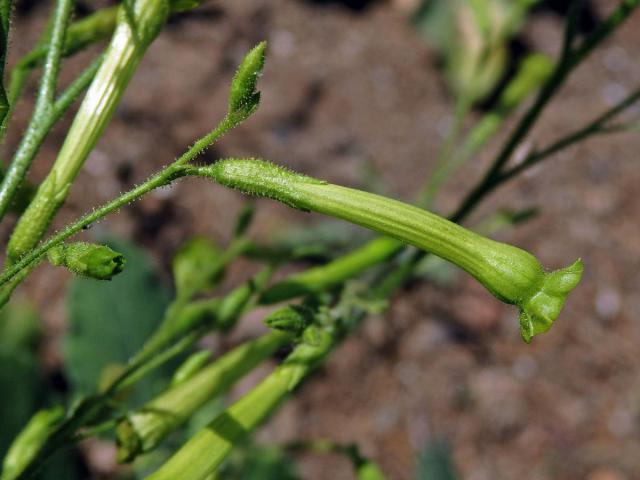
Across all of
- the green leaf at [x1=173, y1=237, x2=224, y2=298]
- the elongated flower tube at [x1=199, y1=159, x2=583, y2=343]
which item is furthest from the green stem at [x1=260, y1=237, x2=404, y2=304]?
the elongated flower tube at [x1=199, y1=159, x2=583, y2=343]

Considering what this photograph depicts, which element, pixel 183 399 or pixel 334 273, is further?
pixel 334 273

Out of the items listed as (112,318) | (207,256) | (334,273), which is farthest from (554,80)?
(112,318)

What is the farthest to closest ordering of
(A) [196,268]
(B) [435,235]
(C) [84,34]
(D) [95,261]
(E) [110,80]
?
(A) [196,268] < (C) [84,34] < (E) [110,80] < (B) [435,235] < (D) [95,261]

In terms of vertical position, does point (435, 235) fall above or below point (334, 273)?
above

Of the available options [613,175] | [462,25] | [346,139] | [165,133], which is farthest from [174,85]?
[613,175]

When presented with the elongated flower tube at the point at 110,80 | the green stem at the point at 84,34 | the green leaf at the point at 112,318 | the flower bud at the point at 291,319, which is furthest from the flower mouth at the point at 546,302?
the green leaf at the point at 112,318

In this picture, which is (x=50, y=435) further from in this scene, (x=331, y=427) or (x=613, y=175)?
(x=613, y=175)

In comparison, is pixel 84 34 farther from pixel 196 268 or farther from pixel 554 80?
pixel 554 80

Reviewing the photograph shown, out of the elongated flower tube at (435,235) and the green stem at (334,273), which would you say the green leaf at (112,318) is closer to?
the green stem at (334,273)
